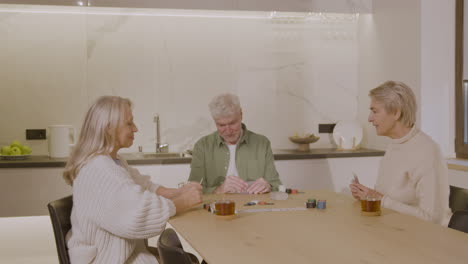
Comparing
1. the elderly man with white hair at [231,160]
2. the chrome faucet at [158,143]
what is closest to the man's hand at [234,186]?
the elderly man with white hair at [231,160]

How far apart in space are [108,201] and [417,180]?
4.56 ft

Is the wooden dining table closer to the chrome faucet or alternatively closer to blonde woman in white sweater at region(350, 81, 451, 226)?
blonde woman in white sweater at region(350, 81, 451, 226)

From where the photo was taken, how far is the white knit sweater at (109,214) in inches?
76.3

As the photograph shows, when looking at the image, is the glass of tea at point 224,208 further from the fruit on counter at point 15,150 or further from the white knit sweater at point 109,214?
the fruit on counter at point 15,150

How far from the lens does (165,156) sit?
13.7ft

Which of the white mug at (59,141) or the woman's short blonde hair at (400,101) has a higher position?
the woman's short blonde hair at (400,101)

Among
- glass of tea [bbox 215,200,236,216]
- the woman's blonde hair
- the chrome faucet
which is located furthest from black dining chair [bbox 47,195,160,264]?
the chrome faucet

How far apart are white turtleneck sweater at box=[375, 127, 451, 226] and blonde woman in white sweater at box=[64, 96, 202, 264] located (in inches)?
42.1

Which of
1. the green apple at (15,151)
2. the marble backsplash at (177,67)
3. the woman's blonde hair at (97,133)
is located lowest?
the green apple at (15,151)

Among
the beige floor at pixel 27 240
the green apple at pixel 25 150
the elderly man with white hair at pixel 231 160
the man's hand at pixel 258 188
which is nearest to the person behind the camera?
the man's hand at pixel 258 188

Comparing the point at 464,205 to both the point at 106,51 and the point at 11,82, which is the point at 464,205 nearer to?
the point at 106,51

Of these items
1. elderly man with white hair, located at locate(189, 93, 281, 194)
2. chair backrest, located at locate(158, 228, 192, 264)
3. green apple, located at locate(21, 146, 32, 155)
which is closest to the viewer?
chair backrest, located at locate(158, 228, 192, 264)

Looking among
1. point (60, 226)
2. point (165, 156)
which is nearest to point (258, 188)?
point (60, 226)

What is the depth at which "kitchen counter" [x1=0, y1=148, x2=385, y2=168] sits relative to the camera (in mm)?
3580
